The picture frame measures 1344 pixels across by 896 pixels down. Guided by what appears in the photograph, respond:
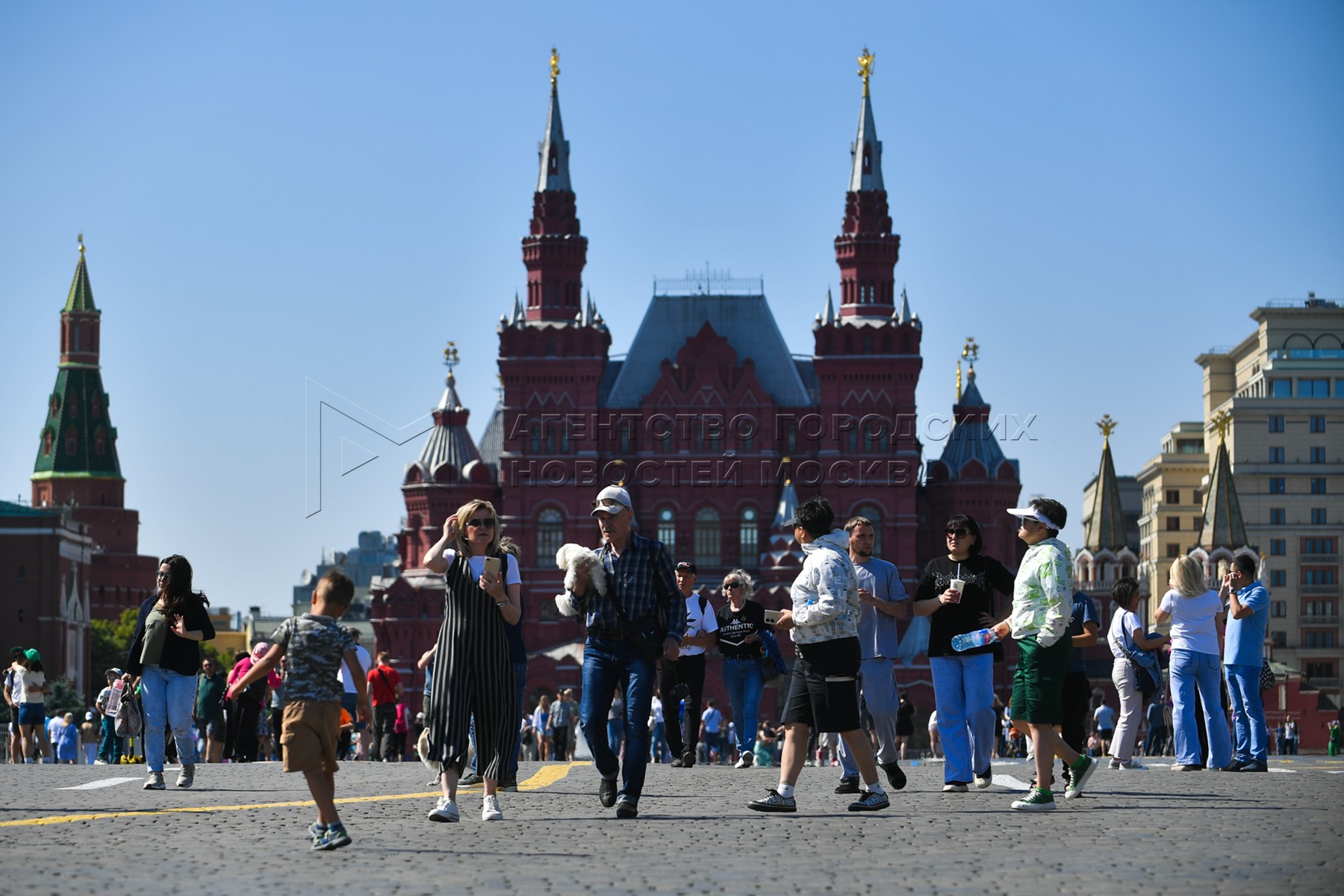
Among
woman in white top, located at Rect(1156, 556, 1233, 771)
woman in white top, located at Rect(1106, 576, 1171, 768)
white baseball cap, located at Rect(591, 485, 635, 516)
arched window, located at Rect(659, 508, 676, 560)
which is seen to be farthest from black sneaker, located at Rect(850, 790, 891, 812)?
arched window, located at Rect(659, 508, 676, 560)

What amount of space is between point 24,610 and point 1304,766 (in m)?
94.3

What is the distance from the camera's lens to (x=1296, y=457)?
394 ft

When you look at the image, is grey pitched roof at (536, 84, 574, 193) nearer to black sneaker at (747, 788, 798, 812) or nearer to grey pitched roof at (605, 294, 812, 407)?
grey pitched roof at (605, 294, 812, 407)

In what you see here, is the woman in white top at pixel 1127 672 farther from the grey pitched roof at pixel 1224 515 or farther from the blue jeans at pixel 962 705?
the grey pitched roof at pixel 1224 515

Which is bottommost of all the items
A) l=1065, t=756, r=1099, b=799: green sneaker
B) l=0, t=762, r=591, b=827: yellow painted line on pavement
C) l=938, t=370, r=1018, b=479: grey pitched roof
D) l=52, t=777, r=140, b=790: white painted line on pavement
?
l=52, t=777, r=140, b=790: white painted line on pavement

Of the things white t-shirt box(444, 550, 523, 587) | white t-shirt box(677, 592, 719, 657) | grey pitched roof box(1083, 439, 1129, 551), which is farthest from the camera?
grey pitched roof box(1083, 439, 1129, 551)

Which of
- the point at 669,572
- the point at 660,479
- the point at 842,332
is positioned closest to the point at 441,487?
the point at 660,479

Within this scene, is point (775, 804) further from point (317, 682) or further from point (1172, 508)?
point (1172, 508)

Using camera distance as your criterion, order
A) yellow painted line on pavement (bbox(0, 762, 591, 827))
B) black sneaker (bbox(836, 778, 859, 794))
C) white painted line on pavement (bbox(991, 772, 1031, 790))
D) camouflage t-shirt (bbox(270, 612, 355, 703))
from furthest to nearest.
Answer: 1. white painted line on pavement (bbox(991, 772, 1031, 790))
2. black sneaker (bbox(836, 778, 859, 794))
3. yellow painted line on pavement (bbox(0, 762, 591, 827))
4. camouflage t-shirt (bbox(270, 612, 355, 703))

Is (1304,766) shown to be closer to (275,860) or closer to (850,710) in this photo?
(850,710)

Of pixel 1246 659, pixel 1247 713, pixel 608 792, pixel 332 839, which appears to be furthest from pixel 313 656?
pixel 1246 659

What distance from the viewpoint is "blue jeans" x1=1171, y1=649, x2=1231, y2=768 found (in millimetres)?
19266

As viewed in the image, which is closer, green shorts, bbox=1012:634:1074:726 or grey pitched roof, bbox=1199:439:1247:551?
green shorts, bbox=1012:634:1074:726

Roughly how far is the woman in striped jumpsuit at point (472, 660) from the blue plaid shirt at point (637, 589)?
606 millimetres
